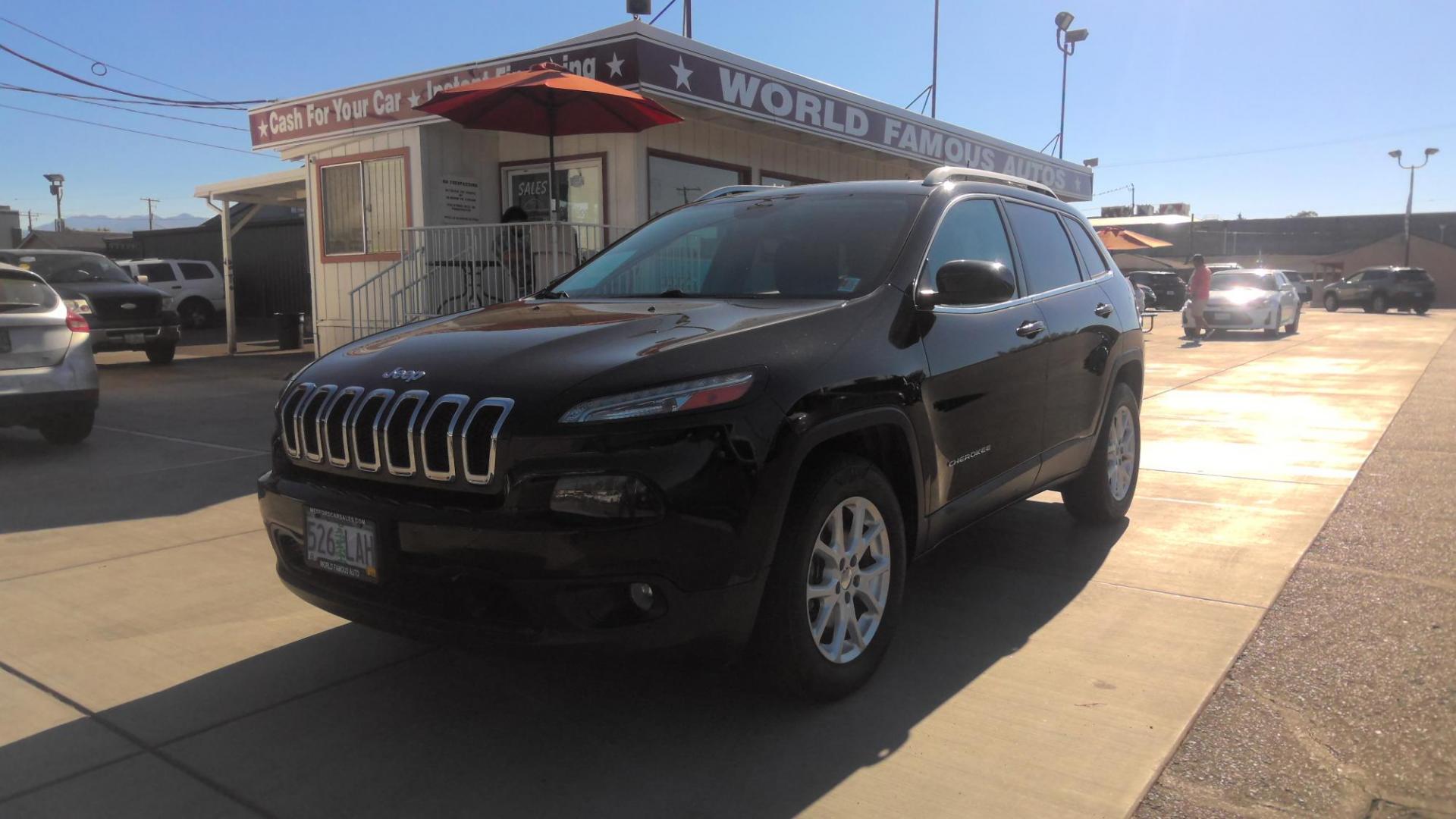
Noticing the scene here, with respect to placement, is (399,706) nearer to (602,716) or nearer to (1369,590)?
(602,716)

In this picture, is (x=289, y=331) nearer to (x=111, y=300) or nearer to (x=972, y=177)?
(x=111, y=300)

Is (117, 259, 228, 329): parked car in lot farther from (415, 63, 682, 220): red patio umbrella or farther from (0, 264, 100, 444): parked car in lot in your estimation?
(0, 264, 100, 444): parked car in lot

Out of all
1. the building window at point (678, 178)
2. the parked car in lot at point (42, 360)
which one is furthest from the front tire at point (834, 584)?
the building window at point (678, 178)

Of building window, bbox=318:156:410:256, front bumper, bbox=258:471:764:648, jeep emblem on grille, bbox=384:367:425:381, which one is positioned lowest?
front bumper, bbox=258:471:764:648

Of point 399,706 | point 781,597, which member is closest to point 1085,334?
point 781,597

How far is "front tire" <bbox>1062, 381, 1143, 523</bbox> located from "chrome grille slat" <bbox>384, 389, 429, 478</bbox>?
3494mm

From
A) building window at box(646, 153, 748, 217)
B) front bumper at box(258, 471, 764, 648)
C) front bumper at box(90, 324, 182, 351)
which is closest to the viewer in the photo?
front bumper at box(258, 471, 764, 648)

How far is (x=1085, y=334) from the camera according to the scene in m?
4.92

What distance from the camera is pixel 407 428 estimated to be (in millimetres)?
2846

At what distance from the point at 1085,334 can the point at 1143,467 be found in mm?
2711

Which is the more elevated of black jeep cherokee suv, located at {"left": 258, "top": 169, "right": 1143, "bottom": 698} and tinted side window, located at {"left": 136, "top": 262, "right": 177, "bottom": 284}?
tinted side window, located at {"left": 136, "top": 262, "right": 177, "bottom": 284}

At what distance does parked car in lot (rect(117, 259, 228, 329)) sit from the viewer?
2358 cm

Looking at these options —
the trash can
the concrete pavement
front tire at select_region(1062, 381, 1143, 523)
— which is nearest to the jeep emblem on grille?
the concrete pavement

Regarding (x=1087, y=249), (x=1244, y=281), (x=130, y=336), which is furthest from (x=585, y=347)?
(x=1244, y=281)
